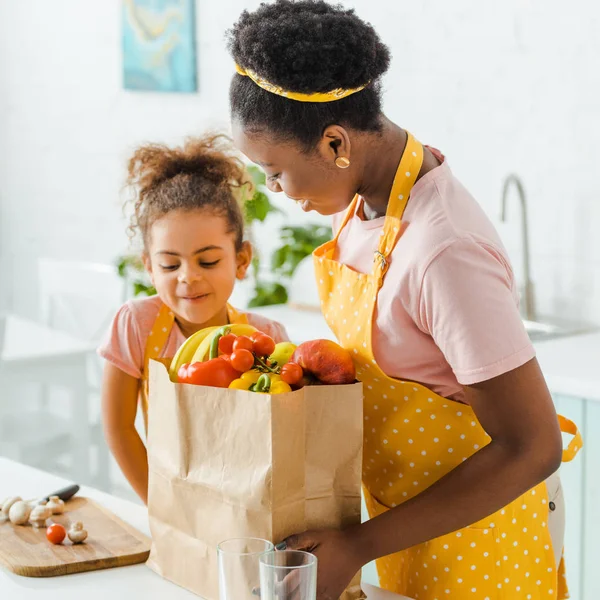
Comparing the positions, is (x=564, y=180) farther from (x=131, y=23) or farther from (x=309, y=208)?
Result: (x=131, y=23)

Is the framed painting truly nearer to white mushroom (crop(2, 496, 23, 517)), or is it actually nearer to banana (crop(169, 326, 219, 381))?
white mushroom (crop(2, 496, 23, 517))

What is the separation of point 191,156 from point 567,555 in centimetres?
118

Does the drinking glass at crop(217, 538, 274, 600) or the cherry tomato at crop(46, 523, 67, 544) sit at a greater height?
the drinking glass at crop(217, 538, 274, 600)

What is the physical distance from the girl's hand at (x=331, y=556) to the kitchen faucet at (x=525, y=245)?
66.2 inches

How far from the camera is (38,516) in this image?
1.25 metres

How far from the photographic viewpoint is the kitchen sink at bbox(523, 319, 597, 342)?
2.42 metres

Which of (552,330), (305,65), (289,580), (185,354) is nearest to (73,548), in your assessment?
(185,354)

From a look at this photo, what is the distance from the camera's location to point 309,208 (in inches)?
45.6

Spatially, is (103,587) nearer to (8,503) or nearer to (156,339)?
(8,503)

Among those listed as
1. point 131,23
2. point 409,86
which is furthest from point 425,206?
point 131,23

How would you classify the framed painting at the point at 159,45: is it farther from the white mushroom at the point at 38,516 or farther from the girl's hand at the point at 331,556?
the girl's hand at the point at 331,556

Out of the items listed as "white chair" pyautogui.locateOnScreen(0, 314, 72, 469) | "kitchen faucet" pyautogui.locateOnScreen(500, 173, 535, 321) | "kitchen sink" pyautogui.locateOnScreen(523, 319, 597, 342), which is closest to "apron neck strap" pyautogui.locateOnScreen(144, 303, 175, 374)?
"kitchen sink" pyautogui.locateOnScreen(523, 319, 597, 342)

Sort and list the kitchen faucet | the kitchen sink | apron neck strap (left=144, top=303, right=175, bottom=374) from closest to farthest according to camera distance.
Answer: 1. apron neck strap (left=144, top=303, right=175, bottom=374)
2. the kitchen sink
3. the kitchen faucet

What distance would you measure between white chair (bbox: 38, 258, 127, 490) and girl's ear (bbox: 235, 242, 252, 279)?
1.75m
